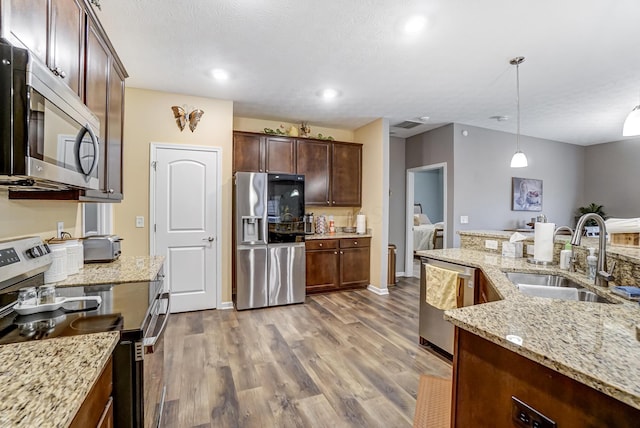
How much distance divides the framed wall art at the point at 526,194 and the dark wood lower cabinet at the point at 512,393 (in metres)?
5.06

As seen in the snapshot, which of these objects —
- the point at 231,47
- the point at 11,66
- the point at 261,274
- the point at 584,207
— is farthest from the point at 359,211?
the point at 584,207

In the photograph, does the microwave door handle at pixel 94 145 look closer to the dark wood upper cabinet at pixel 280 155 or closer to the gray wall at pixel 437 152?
the dark wood upper cabinet at pixel 280 155

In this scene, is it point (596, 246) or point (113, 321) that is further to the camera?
point (596, 246)

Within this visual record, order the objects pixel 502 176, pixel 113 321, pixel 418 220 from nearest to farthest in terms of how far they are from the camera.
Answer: pixel 113 321 → pixel 502 176 → pixel 418 220

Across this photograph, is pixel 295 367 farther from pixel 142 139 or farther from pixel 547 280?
pixel 142 139

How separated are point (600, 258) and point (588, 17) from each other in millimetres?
1776

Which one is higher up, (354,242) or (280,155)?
(280,155)

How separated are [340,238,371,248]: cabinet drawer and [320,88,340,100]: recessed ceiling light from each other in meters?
2.08

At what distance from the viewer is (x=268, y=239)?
3.83 metres

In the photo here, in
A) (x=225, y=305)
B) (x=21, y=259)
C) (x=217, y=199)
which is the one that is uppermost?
(x=217, y=199)

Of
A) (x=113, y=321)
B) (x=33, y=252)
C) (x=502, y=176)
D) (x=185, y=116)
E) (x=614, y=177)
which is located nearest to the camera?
(x=113, y=321)

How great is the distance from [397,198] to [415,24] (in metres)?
3.62

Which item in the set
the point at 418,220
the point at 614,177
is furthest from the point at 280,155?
the point at 614,177

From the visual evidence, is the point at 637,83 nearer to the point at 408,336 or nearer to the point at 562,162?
the point at 562,162
